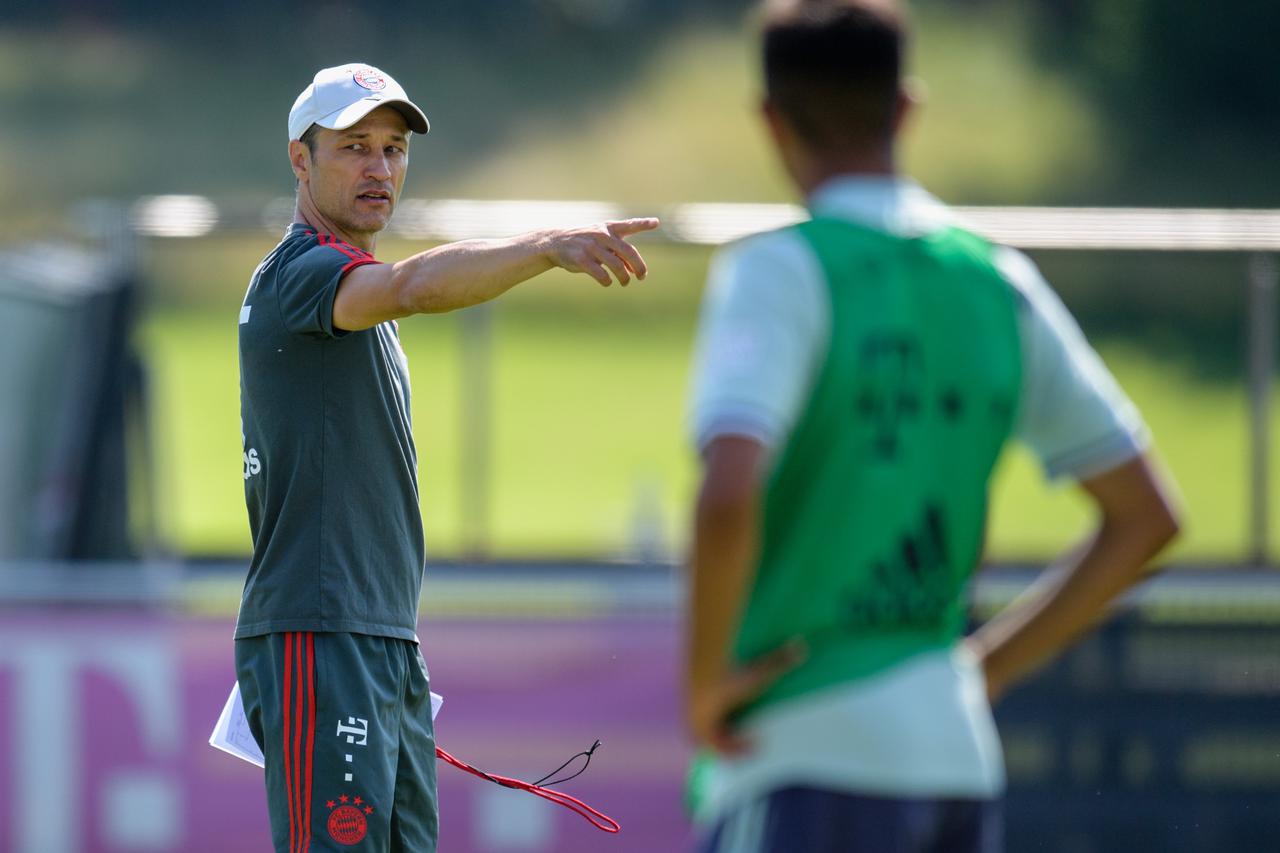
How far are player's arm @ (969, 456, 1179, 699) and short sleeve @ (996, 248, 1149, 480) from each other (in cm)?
3

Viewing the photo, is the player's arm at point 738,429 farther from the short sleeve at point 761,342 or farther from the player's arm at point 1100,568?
the player's arm at point 1100,568

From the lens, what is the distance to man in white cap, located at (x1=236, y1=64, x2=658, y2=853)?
10.5ft

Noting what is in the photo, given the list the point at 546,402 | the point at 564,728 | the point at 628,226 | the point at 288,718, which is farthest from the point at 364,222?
the point at 546,402

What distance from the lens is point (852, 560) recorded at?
2.06 metres

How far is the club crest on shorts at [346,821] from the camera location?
3.20 m

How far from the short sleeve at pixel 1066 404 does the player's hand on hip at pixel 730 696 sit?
0.43 meters

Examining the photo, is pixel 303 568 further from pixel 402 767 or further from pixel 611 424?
pixel 611 424

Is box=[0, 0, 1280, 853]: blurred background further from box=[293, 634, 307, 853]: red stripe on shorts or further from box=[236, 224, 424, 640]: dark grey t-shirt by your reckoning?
box=[293, 634, 307, 853]: red stripe on shorts

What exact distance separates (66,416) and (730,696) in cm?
516

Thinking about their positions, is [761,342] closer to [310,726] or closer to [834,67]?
[834,67]

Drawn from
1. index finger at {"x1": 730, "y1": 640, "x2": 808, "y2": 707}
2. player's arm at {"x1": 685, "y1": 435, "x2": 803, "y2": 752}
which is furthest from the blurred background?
index finger at {"x1": 730, "y1": 640, "x2": 808, "y2": 707}

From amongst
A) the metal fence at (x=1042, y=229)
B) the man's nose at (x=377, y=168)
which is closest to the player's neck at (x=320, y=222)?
the man's nose at (x=377, y=168)

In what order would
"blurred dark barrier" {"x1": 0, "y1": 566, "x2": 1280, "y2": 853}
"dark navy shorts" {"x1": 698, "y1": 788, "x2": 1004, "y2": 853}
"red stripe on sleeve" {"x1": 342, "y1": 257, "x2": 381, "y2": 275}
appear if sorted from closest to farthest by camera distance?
"dark navy shorts" {"x1": 698, "y1": 788, "x2": 1004, "y2": 853} → "red stripe on sleeve" {"x1": 342, "y1": 257, "x2": 381, "y2": 275} → "blurred dark barrier" {"x1": 0, "y1": 566, "x2": 1280, "y2": 853}

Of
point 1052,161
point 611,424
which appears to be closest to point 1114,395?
point 611,424
